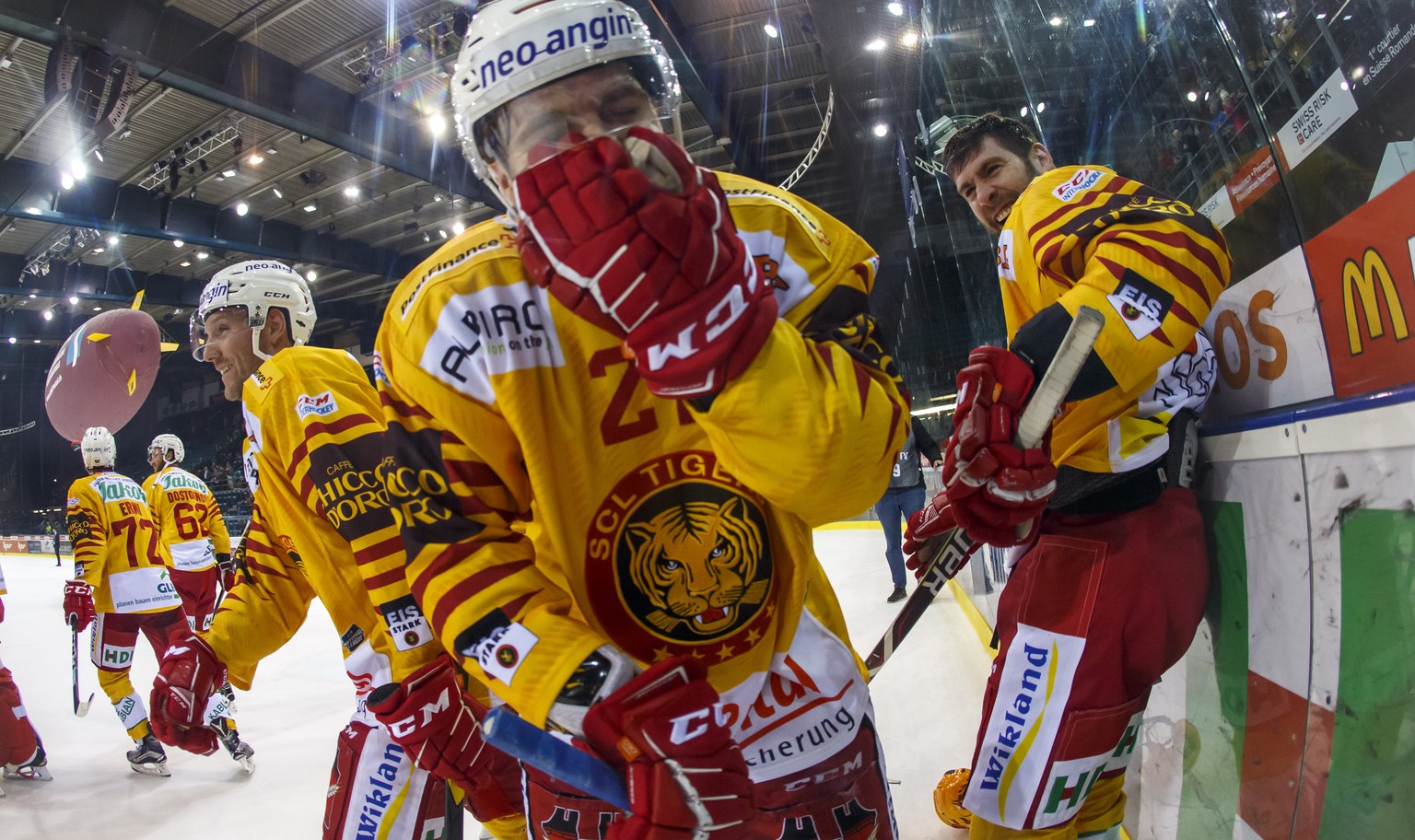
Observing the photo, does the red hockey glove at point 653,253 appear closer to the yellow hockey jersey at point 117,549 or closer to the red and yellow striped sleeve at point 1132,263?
the red and yellow striped sleeve at point 1132,263

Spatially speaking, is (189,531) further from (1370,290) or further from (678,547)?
(1370,290)

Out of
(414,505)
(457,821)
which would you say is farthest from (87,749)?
(414,505)

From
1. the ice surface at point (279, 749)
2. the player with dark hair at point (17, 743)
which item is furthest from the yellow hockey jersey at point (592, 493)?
the player with dark hair at point (17, 743)

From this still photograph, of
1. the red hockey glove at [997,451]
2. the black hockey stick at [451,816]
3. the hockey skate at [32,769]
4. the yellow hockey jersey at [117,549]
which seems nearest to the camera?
the red hockey glove at [997,451]

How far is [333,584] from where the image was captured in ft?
5.37

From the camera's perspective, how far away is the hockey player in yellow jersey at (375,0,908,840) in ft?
2.08

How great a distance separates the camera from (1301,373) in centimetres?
127

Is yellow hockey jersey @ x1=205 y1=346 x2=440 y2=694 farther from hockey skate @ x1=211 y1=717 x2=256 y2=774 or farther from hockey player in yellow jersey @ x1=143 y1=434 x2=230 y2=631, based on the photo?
hockey player in yellow jersey @ x1=143 y1=434 x2=230 y2=631

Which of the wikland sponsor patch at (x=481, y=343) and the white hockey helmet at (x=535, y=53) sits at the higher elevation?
the white hockey helmet at (x=535, y=53)

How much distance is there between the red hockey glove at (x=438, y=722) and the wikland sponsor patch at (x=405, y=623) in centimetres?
14

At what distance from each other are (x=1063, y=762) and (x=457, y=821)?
110 cm

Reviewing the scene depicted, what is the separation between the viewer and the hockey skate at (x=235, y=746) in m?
3.28

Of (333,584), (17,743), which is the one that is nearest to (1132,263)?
(333,584)

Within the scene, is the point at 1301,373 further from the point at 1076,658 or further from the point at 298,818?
the point at 298,818
